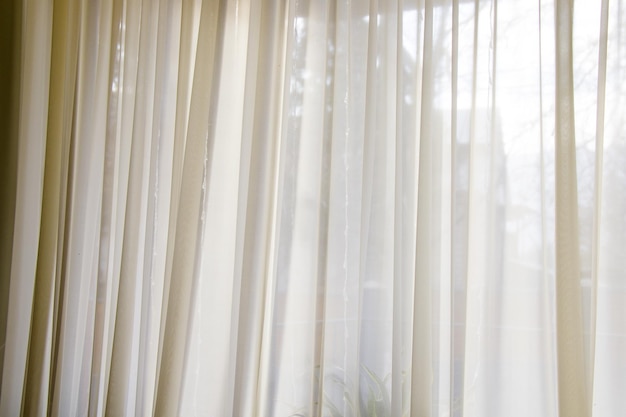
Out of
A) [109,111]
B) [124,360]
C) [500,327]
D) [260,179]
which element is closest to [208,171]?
[260,179]

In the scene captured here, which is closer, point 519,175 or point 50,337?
point 519,175

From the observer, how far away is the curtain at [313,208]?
4.80 feet

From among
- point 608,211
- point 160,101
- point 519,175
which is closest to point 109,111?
point 160,101

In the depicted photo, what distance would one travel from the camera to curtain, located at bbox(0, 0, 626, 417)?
1.46m

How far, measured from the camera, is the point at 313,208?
1.69m

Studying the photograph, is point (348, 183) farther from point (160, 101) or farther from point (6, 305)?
point (6, 305)

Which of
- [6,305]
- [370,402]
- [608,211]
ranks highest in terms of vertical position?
[608,211]

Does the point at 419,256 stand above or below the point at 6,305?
above

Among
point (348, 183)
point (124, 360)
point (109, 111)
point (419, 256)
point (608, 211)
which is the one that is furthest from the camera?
point (109, 111)

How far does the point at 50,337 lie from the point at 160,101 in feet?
2.41

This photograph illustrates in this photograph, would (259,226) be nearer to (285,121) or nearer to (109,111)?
(285,121)

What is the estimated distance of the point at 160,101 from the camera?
1.84 m

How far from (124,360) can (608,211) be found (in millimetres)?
1280

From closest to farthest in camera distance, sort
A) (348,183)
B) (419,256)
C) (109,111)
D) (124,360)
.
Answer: (419,256)
(348,183)
(124,360)
(109,111)
